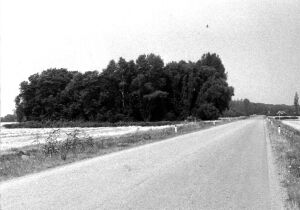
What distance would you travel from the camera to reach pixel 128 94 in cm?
9175

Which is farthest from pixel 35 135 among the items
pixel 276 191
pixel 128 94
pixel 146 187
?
pixel 128 94

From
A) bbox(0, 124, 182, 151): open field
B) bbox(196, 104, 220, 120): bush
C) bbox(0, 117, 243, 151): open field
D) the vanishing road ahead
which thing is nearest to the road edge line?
the vanishing road ahead

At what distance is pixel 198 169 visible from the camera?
1145cm

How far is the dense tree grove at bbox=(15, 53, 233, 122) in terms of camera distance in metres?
87.2

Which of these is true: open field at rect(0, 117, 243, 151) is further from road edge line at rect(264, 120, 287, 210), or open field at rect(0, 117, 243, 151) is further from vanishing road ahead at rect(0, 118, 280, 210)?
road edge line at rect(264, 120, 287, 210)

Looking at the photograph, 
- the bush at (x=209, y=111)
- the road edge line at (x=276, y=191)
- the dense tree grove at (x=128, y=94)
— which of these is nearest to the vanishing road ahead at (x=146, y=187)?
the road edge line at (x=276, y=191)

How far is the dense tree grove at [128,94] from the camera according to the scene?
8725 centimetres

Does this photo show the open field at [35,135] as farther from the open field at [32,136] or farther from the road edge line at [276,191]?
the road edge line at [276,191]

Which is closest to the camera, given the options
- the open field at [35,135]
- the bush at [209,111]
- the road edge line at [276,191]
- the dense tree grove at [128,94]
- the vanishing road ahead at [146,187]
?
the vanishing road ahead at [146,187]

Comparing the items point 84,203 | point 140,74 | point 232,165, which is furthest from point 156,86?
point 84,203

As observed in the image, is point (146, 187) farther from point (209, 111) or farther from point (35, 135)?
point (209, 111)

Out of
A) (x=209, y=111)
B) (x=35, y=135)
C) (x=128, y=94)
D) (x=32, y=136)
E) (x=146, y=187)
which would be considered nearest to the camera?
(x=146, y=187)

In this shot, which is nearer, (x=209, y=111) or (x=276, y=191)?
(x=276, y=191)

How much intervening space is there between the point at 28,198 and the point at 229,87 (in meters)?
87.1
